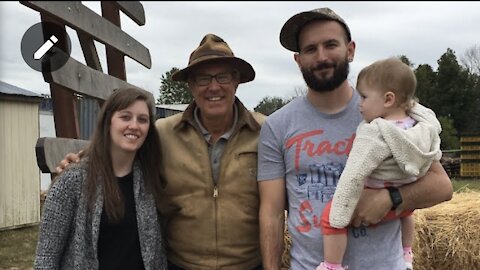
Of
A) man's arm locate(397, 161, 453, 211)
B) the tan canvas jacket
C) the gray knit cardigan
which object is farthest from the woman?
man's arm locate(397, 161, 453, 211)

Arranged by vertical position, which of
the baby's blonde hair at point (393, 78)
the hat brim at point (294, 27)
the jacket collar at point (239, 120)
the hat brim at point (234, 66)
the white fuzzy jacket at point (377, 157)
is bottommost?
the white fuzzy jacket at point (377, 157)

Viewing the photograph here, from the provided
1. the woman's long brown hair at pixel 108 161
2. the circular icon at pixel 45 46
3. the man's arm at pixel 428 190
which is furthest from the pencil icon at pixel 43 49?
the man's arm at pixel 428 190

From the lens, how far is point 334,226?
7.33 feet

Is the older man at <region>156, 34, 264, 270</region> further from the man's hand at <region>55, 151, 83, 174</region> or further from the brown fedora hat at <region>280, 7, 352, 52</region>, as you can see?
the man's hand at <region>55, 151, 83, 174</region>

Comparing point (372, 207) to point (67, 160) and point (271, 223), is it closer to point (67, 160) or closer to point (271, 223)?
point (271, 223)

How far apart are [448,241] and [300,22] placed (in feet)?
10.6

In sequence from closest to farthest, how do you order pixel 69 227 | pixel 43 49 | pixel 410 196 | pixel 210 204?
pixel 43 49 < pixel 410 196 < pixel 69 227 < pixel 210 204

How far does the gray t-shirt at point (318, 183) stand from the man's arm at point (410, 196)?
111 millimetres

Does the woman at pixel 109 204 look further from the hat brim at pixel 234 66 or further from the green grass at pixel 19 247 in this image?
the green grass at pixel 19 247

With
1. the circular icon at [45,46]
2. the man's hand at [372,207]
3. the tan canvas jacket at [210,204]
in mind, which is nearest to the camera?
the circular icon at [45,46]

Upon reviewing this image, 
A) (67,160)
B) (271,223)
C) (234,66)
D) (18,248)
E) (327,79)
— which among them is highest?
(234,66)

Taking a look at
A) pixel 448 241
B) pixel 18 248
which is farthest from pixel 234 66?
pixel 18 248

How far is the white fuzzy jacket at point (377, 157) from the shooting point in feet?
7.18

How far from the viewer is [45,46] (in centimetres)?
220
